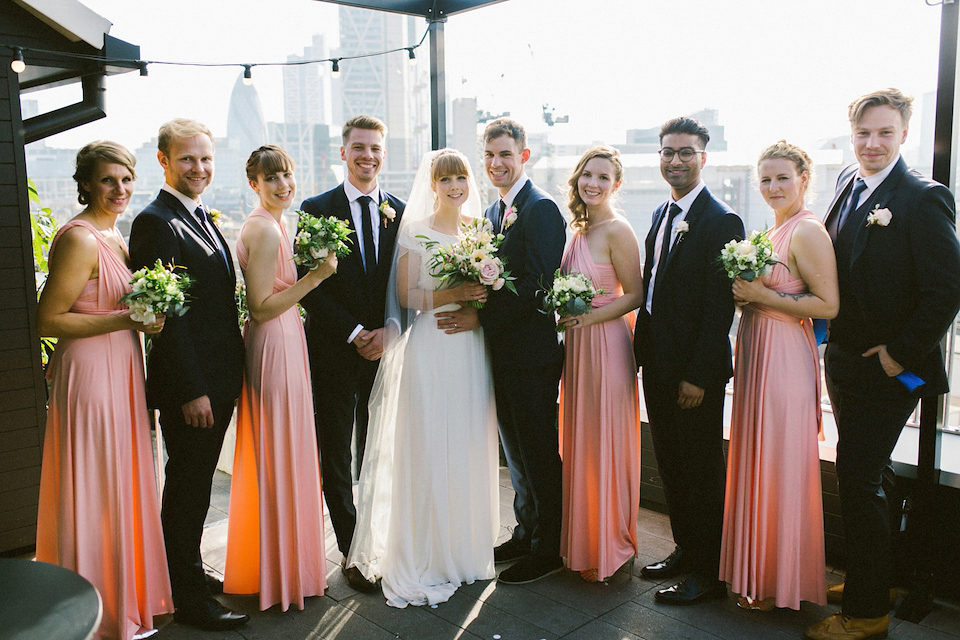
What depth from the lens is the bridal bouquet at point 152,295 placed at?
108 inches

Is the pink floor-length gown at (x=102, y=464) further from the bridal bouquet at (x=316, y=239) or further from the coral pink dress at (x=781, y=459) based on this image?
the coral pink dress at (x=781, y=459)

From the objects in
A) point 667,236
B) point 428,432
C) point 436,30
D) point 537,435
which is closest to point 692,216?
point 667,236

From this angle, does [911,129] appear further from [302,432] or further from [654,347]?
[302,432]

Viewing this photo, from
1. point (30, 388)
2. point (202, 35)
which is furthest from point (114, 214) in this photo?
point (202, 35)

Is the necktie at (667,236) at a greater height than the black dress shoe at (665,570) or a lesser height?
greater

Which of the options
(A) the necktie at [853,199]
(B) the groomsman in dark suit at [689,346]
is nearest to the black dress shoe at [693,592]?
(B) the groomsman in dark suit at [689,346]

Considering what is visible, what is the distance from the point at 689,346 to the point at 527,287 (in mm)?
815

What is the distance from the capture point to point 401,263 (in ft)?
11.7

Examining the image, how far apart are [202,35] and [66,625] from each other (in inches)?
148

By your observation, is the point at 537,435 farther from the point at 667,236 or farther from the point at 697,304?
the point at 667,236

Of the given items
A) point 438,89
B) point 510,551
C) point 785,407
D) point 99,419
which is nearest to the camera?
point 99,419

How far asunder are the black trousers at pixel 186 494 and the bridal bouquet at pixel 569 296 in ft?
5.16

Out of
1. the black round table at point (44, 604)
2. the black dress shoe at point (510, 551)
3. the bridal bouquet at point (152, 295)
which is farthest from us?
the black dress shoe at point (510, 551)

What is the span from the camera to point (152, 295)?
2.74 metres
